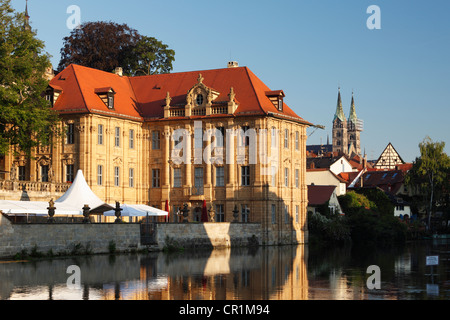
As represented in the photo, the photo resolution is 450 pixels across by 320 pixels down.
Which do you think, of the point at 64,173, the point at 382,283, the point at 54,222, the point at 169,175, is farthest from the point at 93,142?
the point at 382,283

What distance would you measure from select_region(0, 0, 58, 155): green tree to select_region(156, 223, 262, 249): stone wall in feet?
48.4

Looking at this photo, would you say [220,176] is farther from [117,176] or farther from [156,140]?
[117,176]

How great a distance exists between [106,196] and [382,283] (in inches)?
1647

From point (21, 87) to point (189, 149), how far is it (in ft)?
52.9

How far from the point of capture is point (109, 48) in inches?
3236

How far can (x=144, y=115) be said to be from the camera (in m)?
71.9

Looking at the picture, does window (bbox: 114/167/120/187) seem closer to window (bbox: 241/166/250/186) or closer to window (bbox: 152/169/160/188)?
window (bbox: 152/169/160/188)

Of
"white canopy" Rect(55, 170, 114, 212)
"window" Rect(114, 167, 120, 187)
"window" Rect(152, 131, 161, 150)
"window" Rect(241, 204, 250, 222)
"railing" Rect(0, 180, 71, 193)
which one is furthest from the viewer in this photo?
"window" Rect(152, 131, 161, 150)

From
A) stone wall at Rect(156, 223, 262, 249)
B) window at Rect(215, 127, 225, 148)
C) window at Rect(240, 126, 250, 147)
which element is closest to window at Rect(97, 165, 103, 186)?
window at Rect(215, 127, 225, 148)

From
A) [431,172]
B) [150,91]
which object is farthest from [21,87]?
[431,172]

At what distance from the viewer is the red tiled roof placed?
83.6 m

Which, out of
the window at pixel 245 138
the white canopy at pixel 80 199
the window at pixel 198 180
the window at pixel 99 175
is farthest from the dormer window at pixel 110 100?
the white canopy at pixel 80 199

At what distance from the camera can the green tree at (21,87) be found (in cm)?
5778

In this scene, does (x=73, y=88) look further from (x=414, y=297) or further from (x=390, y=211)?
(x=414, y=297)
